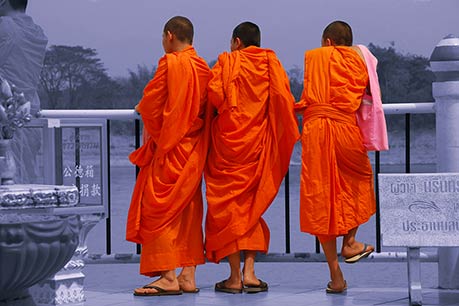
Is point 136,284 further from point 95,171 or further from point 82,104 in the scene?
point 82,104

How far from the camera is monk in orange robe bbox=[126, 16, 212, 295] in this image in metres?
4.65

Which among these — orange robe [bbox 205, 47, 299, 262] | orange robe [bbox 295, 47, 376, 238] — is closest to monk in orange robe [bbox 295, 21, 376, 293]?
orange robe [bbox 295, 47, 376, 238]

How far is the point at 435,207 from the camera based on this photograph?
4.38 m

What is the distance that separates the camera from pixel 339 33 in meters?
4.73

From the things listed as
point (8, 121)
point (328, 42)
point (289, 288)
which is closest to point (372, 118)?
point (328, 42)

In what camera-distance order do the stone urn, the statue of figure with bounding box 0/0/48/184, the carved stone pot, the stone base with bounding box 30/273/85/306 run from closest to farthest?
the stone urn
the carved stone pot
the stone base with bounding box 30/273/85/306
the statue of figure with bounding box 0/0/48/184

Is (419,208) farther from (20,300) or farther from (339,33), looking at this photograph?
(20,300)

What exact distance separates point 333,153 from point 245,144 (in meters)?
0.41

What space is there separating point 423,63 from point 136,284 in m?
15.5

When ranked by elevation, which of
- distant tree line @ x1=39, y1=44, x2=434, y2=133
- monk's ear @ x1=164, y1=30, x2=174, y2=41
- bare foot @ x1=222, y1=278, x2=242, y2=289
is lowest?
bare foot @ x1=222, y1=278, x2=242, y2=289

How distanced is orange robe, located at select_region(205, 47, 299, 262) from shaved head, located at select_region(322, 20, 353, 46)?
28cm

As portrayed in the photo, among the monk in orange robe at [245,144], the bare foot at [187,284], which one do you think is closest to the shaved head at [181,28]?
the monk in orange robe at [245,144]

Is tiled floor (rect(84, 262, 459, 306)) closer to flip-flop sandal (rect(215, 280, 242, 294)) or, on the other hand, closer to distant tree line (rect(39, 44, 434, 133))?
flip-flop sandal (rect(215, 280, 242, 294))

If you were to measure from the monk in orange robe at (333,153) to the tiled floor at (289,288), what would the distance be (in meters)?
0.19
